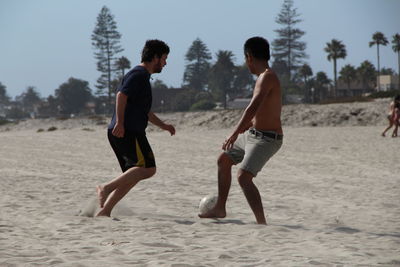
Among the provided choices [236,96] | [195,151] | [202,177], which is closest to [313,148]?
[195,151]

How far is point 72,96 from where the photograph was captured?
5576 inches

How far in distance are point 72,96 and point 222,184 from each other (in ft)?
456

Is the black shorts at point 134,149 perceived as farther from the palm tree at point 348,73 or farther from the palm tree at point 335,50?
the palm tree at point 348,73

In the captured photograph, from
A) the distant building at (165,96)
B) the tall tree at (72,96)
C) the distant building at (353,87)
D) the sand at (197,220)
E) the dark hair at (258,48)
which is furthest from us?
the tall tree at (72,96)

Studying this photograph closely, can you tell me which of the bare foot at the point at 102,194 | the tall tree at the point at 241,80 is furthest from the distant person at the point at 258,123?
the tall tree at the point at 241,80

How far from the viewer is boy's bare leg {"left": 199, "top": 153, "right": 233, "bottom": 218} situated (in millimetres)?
5895

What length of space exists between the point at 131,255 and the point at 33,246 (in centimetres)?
91

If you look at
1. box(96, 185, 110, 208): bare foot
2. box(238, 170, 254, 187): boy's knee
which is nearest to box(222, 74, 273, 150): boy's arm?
box(238, 170, 254, 187): boy's knee

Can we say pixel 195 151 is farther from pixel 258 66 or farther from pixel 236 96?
pixel 236 96

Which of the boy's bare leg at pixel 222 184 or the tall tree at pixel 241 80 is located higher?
the tall tree at pixel 241 80

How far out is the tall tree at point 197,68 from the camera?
143125 mm

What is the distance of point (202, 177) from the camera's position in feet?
34.8

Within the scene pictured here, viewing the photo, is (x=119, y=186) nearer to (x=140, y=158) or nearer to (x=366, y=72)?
(x=140, y=158)

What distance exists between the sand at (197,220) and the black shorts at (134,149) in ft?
1.94
